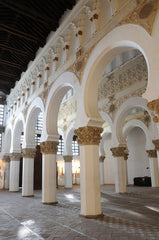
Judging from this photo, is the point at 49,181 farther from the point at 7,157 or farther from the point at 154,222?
the point at 7,157

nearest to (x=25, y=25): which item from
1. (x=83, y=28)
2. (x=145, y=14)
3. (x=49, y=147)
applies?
(x=83, y=28)

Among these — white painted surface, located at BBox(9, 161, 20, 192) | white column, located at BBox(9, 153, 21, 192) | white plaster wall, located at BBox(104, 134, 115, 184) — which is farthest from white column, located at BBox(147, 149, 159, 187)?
white painted surface, located at BBox(9, 161, 20, 192)

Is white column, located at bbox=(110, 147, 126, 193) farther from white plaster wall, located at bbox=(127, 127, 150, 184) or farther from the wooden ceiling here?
white plaster wall, located at bbox=(127, 127, 150, 184)

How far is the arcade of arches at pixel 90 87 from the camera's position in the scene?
5.39 metres

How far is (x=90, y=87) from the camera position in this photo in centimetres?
681

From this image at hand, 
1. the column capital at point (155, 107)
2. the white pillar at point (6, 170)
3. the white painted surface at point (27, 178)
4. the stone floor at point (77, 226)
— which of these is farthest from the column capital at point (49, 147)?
the white pillar at point (6, 170)

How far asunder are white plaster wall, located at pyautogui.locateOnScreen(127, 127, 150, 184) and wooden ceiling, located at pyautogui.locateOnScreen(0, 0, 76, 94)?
12.0m

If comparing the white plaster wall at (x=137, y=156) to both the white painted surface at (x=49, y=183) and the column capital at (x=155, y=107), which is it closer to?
the white painted surface at (x=49, y=183)

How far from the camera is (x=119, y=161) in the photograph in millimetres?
12031

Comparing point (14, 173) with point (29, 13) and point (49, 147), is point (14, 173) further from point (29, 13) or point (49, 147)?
point (29, 13)

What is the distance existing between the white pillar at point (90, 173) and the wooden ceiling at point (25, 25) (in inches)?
205

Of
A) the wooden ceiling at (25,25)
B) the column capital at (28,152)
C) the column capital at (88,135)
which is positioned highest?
the wooden ceiling at (25,25)

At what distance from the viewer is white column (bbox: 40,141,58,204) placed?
864cm

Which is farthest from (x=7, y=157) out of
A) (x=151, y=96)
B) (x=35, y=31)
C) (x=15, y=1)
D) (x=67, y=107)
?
(x=151, y=96)
